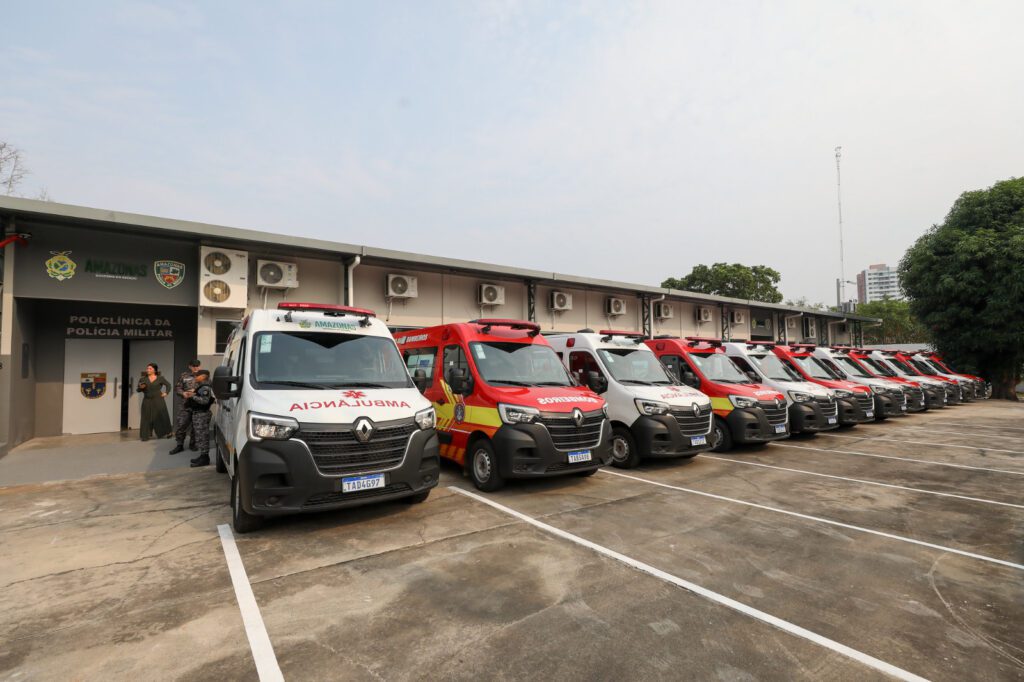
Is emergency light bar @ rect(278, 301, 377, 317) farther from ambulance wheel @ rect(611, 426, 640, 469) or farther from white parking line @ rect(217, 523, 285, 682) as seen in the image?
ambulance wheel @ rect(611, 426, 640, 469)

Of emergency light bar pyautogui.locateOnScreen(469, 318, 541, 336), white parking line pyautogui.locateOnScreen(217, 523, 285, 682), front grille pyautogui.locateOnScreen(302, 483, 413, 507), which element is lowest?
white parking line pyautogui.locateOnScreen(217, 523, 285, 682)

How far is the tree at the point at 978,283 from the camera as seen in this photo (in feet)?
63.2

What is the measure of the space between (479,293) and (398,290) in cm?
267

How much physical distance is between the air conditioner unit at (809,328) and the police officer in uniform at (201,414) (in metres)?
28.2

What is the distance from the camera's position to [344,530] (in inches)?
181

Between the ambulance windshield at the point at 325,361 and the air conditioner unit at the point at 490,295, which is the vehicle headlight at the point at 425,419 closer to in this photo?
the ambulance windshield at the point at 325,361

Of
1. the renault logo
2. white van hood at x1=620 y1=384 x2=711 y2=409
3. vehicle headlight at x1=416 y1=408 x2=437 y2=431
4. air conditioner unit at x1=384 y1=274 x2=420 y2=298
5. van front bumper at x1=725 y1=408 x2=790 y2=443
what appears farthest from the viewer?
air conditioner unit at x1=384 y1=274 x2=420 y2=298

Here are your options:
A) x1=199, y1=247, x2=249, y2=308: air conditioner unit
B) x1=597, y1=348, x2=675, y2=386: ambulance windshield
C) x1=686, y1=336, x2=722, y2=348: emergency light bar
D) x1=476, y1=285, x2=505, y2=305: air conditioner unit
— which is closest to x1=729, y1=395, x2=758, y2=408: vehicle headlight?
x1=597, y1=348, x2=675, y2=386: ambulance windshield

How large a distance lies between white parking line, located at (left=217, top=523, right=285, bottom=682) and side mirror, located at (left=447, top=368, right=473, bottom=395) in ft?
10.1

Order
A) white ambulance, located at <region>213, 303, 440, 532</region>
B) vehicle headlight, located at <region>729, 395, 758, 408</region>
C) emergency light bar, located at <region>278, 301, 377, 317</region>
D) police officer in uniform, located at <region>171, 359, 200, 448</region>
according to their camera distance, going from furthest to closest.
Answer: vehicle headlight, located at <region>729, 395, 758, 408</region> → police officer in uniform, located at <region>171, 359, 200, 448</region> → emergency light bar, located at <region>278, 301, 377, 317</region> → white ambulance, located at <region>213, 303, 440, 532</region>

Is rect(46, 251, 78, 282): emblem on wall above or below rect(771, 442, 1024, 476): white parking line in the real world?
above

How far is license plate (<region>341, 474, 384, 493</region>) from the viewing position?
4330 mm

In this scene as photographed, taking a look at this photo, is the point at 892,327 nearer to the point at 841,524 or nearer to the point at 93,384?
the point at 841,524

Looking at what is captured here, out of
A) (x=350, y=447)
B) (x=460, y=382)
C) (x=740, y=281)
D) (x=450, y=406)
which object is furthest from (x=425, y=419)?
(x=740, y=281)
